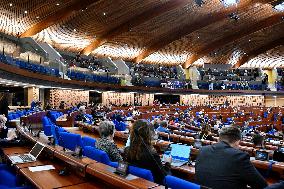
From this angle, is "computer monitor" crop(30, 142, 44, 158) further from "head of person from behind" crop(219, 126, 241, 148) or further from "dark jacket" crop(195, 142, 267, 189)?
"head of person from behind" crop(219, 126, 241, 148)

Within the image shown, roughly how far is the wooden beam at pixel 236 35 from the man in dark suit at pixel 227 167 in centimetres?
2829

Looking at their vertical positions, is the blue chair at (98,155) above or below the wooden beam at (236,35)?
below

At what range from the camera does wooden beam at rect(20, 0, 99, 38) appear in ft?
60.0

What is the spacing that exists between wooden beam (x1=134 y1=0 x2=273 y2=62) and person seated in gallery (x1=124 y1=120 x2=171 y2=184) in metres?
22.0

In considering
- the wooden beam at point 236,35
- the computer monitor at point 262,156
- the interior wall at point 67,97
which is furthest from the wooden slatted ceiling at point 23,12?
the wooden beam at point 236,35

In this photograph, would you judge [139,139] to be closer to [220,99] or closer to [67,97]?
[67,97]

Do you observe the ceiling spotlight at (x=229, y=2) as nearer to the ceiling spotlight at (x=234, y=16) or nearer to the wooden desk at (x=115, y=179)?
the ceiling spotlight at (x=234, y=16)

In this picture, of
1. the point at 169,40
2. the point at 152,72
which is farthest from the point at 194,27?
the point at 152,72

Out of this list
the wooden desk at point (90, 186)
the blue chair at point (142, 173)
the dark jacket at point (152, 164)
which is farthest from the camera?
the dark jacket at point (152, 164)

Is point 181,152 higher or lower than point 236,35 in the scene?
lower

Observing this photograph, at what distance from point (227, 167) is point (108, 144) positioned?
70.4 inches

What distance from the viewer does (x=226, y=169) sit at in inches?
104

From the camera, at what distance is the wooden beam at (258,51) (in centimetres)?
3456

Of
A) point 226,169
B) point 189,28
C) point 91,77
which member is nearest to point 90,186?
point 226,169
